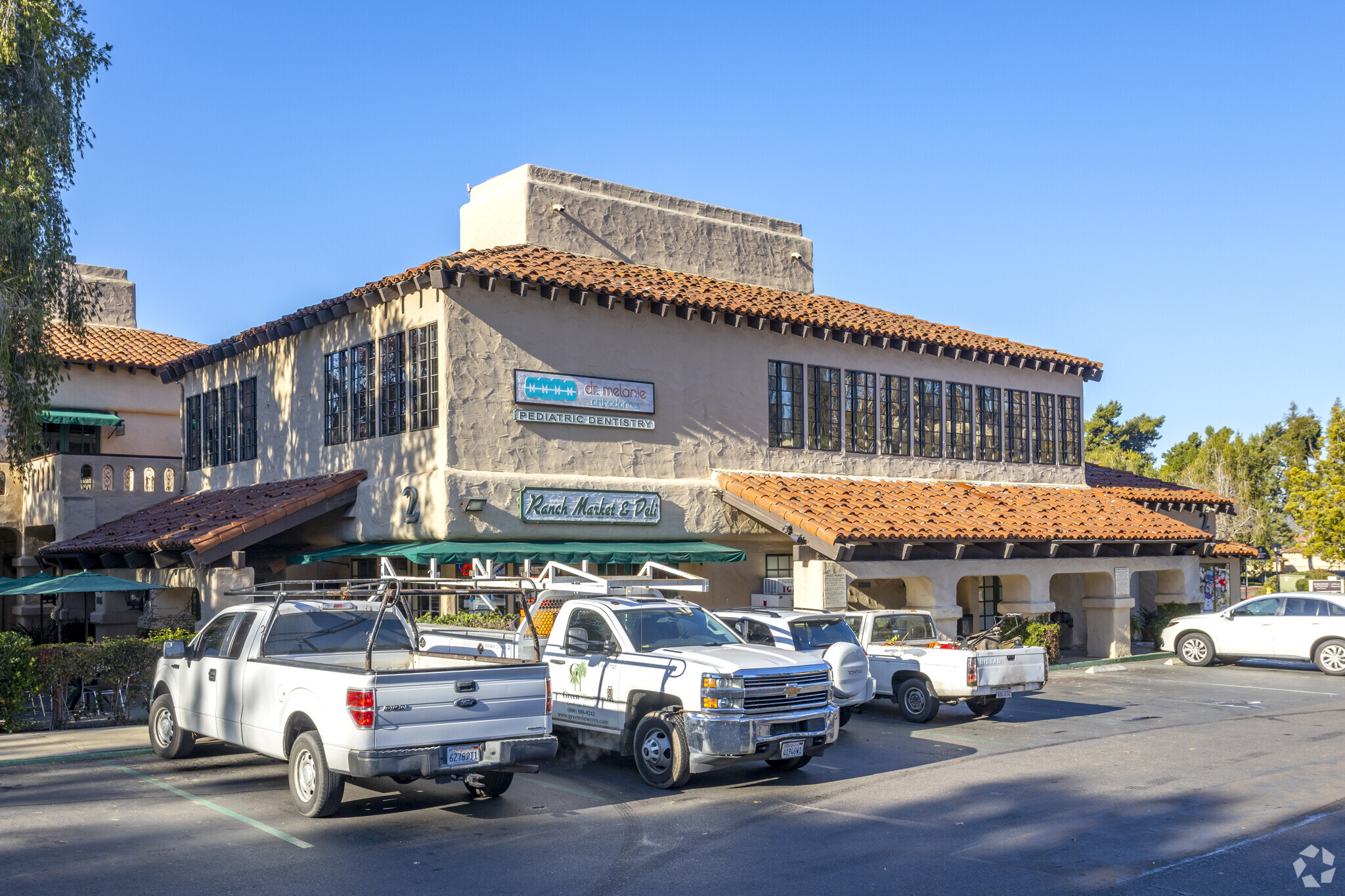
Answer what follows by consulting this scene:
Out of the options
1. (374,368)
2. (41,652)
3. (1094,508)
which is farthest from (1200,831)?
(1094,508)

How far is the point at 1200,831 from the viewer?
9578 mm

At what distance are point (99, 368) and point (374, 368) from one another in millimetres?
11000

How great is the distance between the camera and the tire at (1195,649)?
79.5ft

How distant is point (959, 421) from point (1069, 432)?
161 inches

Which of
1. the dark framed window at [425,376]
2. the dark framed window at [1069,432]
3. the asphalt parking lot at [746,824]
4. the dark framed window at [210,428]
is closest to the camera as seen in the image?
the asphalt parking lot at [746,824]

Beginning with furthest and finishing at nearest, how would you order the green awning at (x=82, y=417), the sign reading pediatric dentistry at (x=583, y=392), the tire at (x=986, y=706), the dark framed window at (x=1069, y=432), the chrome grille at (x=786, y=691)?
Result: the dark framed window at (x=1069, y=432), the green awning at (x=82, y=417), the sign reading pediatric dentistry at (x=583, y=392), the tire at (x=986, y=706), the chrome grille at (x=786, y=691)

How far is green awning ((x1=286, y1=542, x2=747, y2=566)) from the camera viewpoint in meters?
17.8

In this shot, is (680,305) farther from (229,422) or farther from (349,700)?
(349,700)

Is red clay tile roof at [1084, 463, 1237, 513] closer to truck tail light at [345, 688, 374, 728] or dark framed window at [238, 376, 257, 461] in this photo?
dark framed window at [238, 376, 257, 461]

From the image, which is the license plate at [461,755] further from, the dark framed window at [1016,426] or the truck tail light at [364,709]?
the dark framed window at [1016,426]

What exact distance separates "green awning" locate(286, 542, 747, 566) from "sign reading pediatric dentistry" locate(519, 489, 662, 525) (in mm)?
410

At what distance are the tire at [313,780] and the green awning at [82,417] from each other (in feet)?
61.2

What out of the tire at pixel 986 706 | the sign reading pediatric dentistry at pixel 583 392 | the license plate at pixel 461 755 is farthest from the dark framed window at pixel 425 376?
the license plate at pixel 461 755
